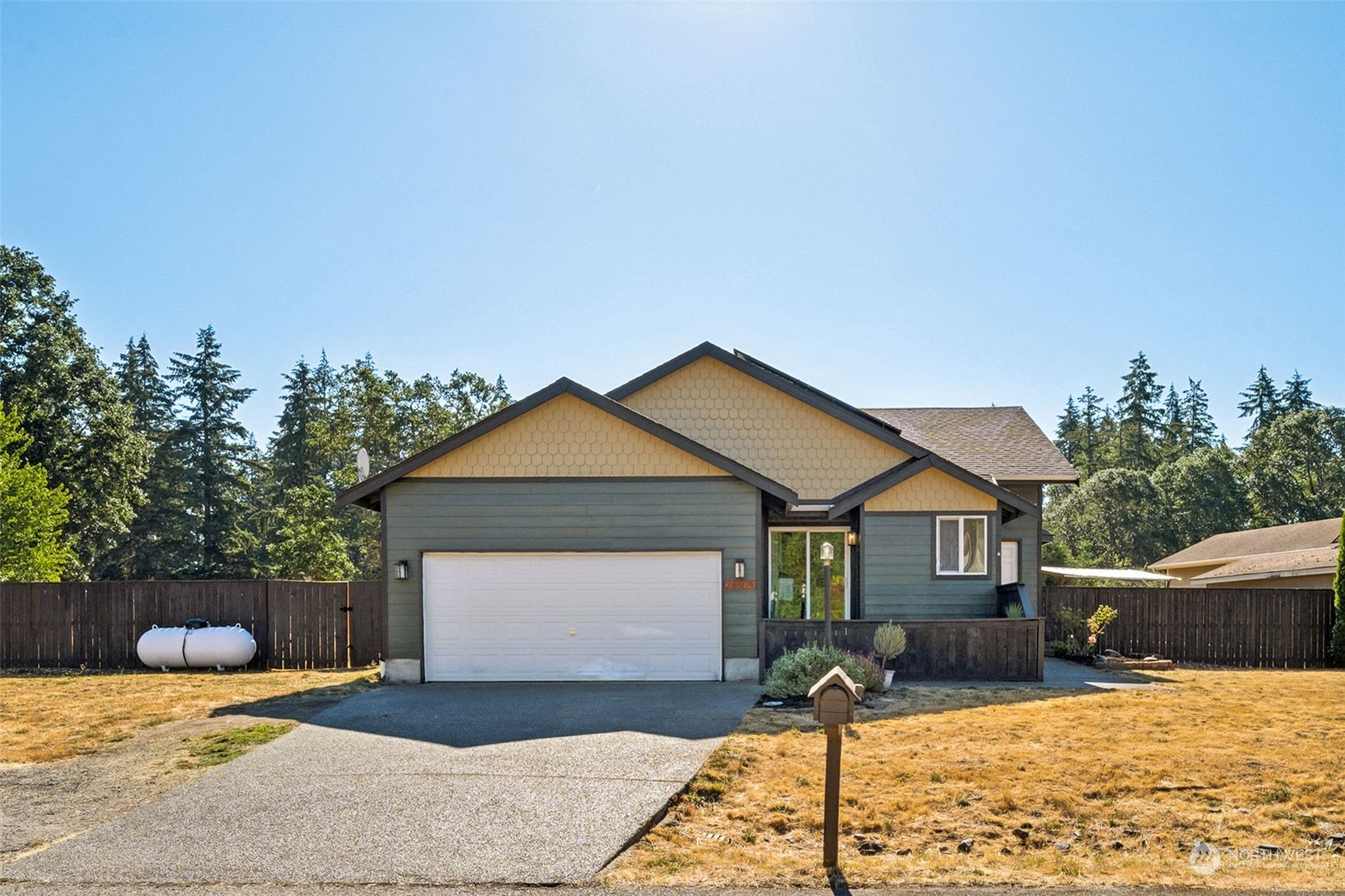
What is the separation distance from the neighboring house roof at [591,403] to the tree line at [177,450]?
11.6 metres

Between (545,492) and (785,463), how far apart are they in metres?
5.92

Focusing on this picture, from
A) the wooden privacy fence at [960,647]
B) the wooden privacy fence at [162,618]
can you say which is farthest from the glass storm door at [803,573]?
the wooden privacy fence at [162,618]

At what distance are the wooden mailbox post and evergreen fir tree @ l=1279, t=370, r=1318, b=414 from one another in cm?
6920

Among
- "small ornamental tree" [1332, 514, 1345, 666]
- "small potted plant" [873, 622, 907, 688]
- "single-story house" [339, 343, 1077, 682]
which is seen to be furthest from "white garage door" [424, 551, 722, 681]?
"small ornamental tree" [1332, 514, 1345, 666]

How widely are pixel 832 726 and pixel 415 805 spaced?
3.41m

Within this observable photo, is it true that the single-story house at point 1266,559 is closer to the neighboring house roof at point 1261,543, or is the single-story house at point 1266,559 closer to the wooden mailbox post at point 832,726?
the neighboring house roof at point 1261,543

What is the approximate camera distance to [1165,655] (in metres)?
19.5

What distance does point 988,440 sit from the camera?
73.2ft

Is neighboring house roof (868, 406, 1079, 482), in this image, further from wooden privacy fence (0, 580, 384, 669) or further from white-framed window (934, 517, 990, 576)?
wooden privacy fence (0, 580, 384, 669)

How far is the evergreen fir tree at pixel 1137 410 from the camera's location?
210 feet

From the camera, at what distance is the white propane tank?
17.2 meters

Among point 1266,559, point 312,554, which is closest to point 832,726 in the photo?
point 1266,559

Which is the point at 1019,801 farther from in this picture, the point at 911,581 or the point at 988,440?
the point at 988,440

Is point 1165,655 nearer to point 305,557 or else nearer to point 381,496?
point 381,496
